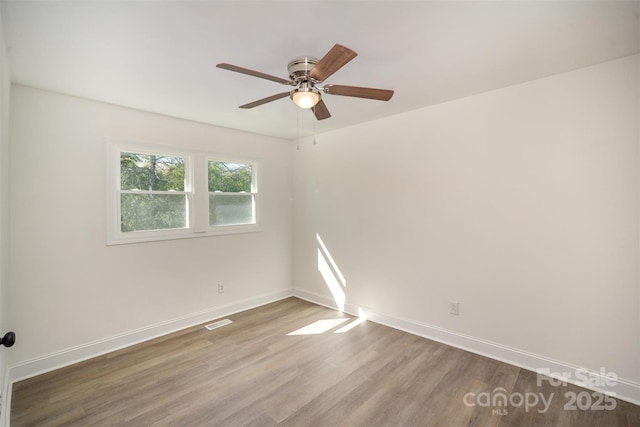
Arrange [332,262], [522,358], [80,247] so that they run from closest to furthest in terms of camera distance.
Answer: [522,358] < [80,247] < [332,262]

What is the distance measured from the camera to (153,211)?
3346 millimetres

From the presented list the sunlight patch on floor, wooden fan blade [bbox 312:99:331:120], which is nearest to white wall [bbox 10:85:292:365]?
the sunlight patch on floor

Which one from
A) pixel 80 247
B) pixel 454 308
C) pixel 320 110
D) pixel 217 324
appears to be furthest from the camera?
pixel 217 324

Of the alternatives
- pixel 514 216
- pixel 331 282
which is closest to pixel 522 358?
pixel 514 216

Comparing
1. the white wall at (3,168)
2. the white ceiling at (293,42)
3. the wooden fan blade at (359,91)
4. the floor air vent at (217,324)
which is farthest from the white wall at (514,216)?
the white wall at (3,168)

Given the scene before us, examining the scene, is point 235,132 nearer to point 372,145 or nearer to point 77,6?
point 372,145

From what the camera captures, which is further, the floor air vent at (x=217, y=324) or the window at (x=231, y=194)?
the window at (x=231, y=194)

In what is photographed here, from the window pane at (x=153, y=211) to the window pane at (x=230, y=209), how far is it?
38 cm

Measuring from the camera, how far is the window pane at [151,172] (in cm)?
315

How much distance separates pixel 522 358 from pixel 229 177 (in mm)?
3843

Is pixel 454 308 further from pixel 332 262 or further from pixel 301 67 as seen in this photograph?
→ pixel 301 67

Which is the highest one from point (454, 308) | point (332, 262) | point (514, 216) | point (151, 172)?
point (151, 172)

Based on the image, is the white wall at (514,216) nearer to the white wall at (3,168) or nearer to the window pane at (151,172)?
the window pane at (151,172)

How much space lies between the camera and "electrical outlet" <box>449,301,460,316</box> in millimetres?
3050
